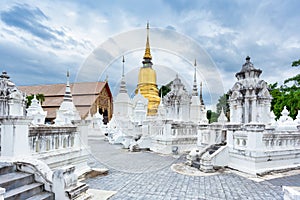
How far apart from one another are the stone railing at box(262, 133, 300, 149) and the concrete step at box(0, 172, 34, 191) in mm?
7529

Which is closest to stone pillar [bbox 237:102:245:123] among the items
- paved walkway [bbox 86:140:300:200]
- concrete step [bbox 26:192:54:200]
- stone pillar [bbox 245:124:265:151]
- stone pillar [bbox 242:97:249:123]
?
stone pillar [bbox 242:97:249:123]

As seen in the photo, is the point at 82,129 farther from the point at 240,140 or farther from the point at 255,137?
the point at 255,137

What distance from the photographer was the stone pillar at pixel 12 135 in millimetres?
4414

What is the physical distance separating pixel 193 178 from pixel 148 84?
23.2m

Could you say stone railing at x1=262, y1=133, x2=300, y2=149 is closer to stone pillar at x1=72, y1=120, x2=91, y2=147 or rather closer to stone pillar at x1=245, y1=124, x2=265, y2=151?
stone pillar at x1=245, y1=124, x2=265, y2=151

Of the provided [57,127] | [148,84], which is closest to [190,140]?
[57,127]

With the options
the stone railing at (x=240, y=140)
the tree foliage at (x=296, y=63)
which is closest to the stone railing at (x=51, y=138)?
the stone railing at (x=240, y=140)

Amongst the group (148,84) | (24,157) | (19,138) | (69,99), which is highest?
(148,84)

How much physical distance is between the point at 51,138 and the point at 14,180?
1710 mm

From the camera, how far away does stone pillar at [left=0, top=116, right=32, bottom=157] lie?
4414 millimetres

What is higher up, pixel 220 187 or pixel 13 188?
pixel 13 188

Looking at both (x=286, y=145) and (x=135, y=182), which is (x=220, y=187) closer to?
(x=135, y=182)

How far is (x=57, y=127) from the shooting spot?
5.93 meters

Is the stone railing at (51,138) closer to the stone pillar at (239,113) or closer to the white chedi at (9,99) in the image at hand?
the white chedi at (9,99)
